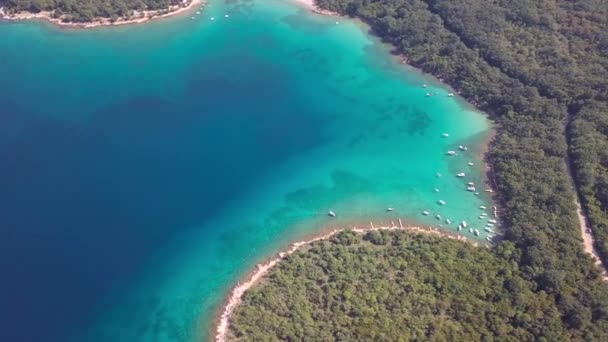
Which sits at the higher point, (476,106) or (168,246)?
(476,106)

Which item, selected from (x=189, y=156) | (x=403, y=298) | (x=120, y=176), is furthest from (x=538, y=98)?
(x=120, y=176)

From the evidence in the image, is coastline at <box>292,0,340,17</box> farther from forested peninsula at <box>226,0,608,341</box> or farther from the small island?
the small island

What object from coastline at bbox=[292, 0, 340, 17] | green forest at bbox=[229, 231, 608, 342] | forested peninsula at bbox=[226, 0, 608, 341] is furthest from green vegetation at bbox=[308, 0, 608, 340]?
green forest at bbox=[229, 231, 608, 342]

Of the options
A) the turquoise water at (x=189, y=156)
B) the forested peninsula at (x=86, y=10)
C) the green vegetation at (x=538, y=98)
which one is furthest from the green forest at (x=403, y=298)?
the forested peninsula at (x=86, y=10)

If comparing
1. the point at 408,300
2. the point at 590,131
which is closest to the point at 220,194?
the point at 408,300

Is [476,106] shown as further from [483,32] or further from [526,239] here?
[526,239]

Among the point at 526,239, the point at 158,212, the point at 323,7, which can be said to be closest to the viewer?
the point at 526,239
